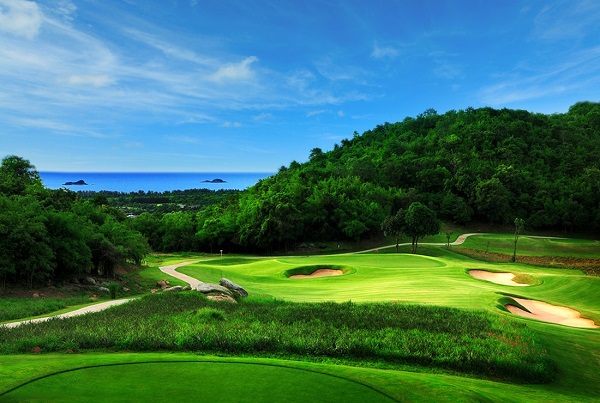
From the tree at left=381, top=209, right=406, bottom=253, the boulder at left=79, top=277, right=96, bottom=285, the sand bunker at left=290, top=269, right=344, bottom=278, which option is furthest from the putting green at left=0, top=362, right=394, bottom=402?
the tree at left=381, top=209, right=406, bottom=253

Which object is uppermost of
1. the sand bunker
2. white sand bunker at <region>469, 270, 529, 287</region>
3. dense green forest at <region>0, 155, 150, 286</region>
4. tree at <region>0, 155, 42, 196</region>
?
tree at <region>0, 155, 42, 196</region>

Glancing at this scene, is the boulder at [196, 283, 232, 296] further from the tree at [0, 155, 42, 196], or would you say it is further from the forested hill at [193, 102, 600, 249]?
the forested hill at [193, 102, 600, 249]

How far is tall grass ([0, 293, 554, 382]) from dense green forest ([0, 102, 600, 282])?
52.5ft

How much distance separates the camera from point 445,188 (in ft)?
269

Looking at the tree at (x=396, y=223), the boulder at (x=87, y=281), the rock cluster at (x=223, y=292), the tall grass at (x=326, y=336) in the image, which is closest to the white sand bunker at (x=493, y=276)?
the tall grass at (x=326, y=336)

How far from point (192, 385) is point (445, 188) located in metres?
82.2

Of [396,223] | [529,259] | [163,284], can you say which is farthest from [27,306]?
[529,259]

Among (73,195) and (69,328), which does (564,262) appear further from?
(73,195)

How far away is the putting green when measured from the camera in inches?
266

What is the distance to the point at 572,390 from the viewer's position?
9.88 meters

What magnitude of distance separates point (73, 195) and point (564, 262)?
5845 centimetres

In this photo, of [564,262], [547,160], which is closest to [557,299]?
[564,262]

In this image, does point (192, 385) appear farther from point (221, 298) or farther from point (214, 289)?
point (214, 289)

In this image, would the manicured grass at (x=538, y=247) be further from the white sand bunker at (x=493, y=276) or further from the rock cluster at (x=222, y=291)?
the rock cluster at (x=222, y=291)
